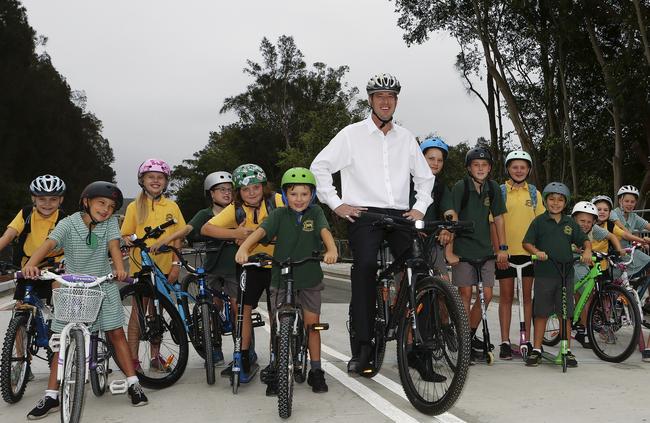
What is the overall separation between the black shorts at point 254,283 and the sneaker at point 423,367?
1580 mm

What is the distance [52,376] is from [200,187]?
84576 millimetres

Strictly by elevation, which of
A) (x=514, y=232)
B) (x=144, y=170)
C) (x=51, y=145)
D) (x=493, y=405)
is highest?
(x=51, y=145)

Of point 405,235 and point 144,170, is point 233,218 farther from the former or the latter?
point 405,235

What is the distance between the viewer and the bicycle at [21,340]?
5.19 m

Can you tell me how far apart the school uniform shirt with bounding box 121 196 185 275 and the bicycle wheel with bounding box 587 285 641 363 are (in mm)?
4351

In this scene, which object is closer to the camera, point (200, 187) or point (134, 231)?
point (134, 231)

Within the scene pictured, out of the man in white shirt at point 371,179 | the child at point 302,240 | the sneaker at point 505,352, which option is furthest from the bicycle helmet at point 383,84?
the sneaker at point 505,352

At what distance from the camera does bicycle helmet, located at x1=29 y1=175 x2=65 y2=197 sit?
5.83m

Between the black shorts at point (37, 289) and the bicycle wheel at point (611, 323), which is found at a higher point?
the black shorts at point (37, 289)

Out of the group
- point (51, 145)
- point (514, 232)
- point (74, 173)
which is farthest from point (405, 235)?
point (74, 173)

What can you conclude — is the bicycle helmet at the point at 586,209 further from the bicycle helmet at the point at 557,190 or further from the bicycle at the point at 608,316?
the bicycle helmet at the point at 557,190

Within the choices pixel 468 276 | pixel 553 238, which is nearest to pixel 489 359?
pixel 468 276

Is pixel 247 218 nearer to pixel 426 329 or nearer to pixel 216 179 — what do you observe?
pixel 216 179

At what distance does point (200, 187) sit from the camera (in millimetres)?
88000
